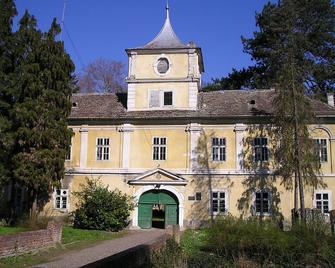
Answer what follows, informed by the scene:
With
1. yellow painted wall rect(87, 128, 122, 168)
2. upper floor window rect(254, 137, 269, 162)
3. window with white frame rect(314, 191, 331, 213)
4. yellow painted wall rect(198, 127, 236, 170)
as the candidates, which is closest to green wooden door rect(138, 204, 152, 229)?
yellow painted wall rect(87, 128, 122, 168)

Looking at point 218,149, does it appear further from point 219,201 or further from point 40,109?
point 40,109

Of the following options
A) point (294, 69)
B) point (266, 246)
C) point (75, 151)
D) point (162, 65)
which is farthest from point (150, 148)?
point (266, 246)

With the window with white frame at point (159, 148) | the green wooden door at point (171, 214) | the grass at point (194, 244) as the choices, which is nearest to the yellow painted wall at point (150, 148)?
the window with white frame at point (159, 148)

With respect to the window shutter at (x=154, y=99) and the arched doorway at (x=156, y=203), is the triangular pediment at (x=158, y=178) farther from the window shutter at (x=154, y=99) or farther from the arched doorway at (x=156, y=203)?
the window shutter at (x=154, y=99)

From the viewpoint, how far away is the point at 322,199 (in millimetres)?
27328

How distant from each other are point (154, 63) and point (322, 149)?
473 inches

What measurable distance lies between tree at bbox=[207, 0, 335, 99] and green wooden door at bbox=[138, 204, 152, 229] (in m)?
16.9

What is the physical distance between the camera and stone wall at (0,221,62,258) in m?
14.4

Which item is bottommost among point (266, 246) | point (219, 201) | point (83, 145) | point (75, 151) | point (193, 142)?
point (266, 246)

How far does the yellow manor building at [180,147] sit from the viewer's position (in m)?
27.8

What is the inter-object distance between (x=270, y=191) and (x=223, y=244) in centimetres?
1445

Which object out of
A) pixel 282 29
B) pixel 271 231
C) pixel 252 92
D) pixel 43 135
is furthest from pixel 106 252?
pixel 282 29

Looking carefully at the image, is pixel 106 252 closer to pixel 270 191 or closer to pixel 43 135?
pixel 43 135

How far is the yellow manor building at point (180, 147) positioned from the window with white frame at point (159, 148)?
63mm
